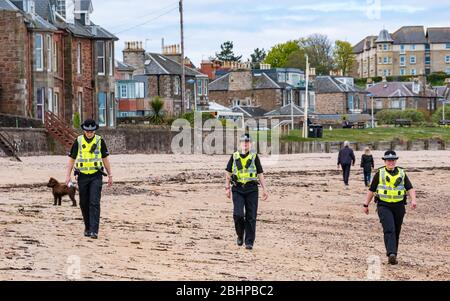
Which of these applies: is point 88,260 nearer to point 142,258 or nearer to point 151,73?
point 142,258

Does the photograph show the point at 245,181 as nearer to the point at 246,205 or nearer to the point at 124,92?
the point at 246,205

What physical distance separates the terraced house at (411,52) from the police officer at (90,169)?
14396cm

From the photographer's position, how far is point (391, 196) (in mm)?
17094

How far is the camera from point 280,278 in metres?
15.3

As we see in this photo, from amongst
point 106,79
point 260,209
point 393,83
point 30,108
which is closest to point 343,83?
point 393,83

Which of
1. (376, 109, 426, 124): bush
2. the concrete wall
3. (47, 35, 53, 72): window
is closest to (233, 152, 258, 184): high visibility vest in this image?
the concrete wall

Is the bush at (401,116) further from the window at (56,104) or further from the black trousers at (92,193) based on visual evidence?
the black trousers at (92,193)

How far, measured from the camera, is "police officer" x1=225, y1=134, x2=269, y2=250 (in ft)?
58.0

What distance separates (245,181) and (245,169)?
196 mm

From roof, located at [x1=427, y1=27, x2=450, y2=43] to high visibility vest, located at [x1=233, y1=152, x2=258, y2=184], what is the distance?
14595cm

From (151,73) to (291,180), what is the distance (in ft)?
136

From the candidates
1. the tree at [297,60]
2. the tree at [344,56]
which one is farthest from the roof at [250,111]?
the tree at [344,56]

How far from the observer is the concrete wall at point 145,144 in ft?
144

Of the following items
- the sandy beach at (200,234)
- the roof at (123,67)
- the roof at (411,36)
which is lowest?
the sandy beach at (200,234)
